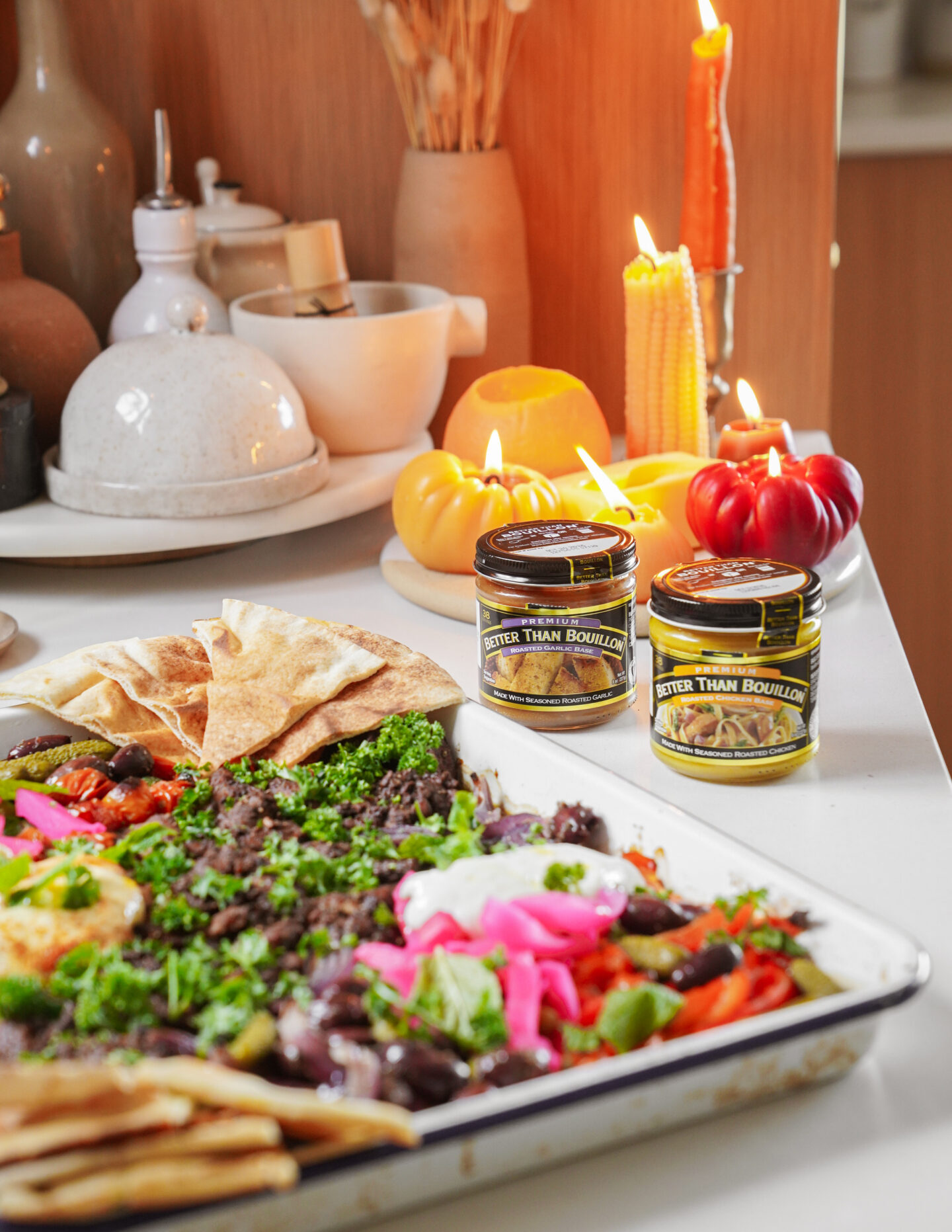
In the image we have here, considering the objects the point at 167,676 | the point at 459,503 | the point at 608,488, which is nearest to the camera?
the point at 167,676

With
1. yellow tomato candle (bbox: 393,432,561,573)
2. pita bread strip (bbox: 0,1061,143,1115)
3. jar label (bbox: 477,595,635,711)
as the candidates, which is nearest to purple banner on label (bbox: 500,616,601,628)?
jar label (bbox: 477,595,635,711)

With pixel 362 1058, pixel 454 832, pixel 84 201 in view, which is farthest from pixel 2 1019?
pixel 84 201

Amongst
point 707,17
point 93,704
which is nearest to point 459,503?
point 93,704

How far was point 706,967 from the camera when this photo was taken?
663mm

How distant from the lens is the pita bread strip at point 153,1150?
1.62ft

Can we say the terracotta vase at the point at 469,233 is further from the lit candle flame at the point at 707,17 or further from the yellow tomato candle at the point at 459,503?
the yellow tomato candle at the point at 459,503

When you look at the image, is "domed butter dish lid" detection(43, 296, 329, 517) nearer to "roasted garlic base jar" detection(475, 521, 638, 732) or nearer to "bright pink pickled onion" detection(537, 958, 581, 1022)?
"roasted garlic base jar" detection(475, 521, 638, 732)

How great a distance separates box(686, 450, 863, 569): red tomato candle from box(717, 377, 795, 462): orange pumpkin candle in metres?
0.13

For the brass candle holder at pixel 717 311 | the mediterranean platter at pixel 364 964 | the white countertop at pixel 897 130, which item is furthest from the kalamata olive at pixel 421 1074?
the white countertop at pixel 897 130

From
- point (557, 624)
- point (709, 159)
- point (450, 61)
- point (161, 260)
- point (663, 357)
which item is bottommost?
point (557, 624)

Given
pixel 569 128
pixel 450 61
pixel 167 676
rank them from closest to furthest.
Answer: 1. pixel 167 676
2. pixel 450 61
3. pixel 569 128

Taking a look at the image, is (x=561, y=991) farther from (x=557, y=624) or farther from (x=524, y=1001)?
(x=557, y=624)

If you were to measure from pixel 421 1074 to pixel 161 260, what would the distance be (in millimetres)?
1329

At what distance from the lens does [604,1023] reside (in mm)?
624
